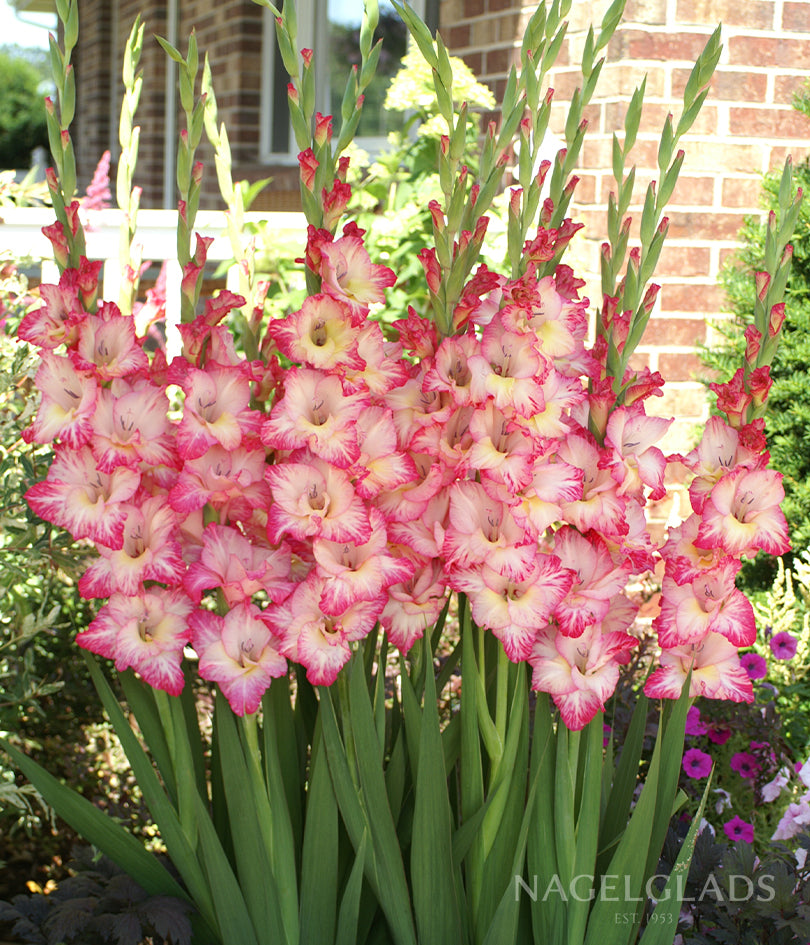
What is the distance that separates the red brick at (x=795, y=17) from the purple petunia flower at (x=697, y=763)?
230cm

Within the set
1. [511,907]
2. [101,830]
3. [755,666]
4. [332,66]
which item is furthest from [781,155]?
[332,66]

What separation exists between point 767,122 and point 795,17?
308 mm

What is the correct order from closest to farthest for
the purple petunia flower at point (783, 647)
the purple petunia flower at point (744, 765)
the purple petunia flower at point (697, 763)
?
the purple petunia flower at point (697, 763) < the purple petunia flower at point (744, 765) < the purple petunia flower at point (783, 647)

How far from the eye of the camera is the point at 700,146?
118 inches

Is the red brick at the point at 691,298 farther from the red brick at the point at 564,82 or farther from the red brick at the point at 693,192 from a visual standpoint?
the red brick at the point at 564,82

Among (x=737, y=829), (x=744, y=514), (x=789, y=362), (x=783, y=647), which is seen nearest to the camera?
(x=744, y=514)

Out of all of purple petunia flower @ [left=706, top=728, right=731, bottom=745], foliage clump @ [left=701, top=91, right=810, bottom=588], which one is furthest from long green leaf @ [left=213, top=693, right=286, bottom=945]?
foliage clump @ [left=701, top=91, right=810, bottom=588]

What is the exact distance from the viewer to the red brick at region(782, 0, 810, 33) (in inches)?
119

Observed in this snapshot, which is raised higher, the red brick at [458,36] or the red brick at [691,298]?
the red brick at [458,36]

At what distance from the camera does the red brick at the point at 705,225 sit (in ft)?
9.92

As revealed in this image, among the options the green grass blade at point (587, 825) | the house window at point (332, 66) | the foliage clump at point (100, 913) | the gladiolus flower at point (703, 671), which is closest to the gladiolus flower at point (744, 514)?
the gladiolus flower at point (703, 671)

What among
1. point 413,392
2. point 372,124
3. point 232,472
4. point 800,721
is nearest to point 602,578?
point 413,392

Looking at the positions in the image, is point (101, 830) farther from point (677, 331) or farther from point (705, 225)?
point (705, 225)

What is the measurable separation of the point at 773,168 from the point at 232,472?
8.36 feet
